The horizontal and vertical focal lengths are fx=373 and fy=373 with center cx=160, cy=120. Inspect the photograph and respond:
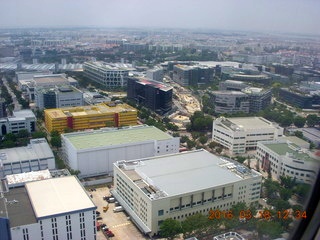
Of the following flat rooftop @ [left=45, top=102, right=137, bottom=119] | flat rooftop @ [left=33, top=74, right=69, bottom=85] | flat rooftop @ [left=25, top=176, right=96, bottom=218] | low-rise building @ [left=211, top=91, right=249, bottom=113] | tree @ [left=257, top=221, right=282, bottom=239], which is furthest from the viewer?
flat rooftop @ [left=33, top=74, right=69, bottom=85]

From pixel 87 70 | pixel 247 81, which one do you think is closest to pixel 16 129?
pixel 87 70

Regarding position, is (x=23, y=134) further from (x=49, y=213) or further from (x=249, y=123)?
(x=249, y=123)

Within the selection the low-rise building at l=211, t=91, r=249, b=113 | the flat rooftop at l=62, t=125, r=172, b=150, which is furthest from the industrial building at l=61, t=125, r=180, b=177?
the low-rise building at l=211, t=91, r=249, b=113

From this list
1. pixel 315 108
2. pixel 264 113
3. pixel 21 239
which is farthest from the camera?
pixel 315 108

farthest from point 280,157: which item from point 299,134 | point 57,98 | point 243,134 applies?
point 57,98

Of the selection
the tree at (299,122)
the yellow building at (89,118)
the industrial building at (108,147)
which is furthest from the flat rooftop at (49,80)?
the tree at (299,122)

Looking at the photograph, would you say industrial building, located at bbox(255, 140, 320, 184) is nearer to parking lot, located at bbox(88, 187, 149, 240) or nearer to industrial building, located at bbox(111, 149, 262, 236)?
industrial building, located at bbox(111, 149, 262, 236)

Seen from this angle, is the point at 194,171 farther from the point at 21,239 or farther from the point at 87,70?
the point at 87,70
